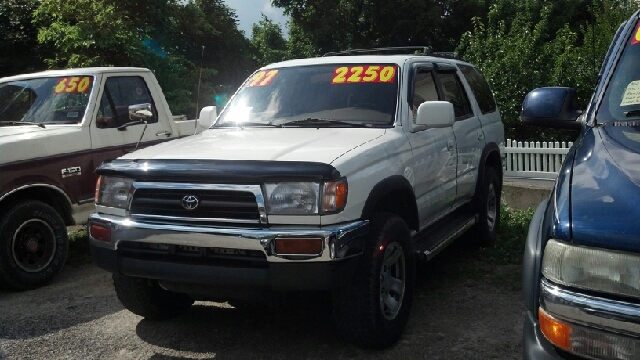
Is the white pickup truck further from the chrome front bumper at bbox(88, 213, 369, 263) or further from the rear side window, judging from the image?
the rear side window

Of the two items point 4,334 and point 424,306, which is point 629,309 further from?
point 4,334

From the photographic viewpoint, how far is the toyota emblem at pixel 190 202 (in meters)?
3.74

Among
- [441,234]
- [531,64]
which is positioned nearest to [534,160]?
[531,64]

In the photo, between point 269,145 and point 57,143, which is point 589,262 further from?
point 57,143

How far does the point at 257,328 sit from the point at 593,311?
2929mm

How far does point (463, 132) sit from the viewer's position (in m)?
5.79

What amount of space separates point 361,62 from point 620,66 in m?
2.29

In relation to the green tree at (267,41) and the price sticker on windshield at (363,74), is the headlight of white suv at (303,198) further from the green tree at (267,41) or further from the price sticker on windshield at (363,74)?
the green tree at (267,41)

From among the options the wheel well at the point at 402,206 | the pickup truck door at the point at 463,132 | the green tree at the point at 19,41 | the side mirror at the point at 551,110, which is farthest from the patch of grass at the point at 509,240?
the green tree at the point at 19,41

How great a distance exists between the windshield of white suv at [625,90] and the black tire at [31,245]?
468 centimetres

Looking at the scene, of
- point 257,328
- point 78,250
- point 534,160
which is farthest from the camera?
point 534,160

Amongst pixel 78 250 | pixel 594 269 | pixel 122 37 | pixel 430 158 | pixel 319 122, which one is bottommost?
pixel 78 250

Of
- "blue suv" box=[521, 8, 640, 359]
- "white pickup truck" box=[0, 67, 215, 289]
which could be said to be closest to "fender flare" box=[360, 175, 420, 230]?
"blue suv" box=[521, 8, 640, 359]

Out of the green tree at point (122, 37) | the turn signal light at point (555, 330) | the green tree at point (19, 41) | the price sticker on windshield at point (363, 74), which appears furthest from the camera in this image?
the green tree at point (19, 41)
